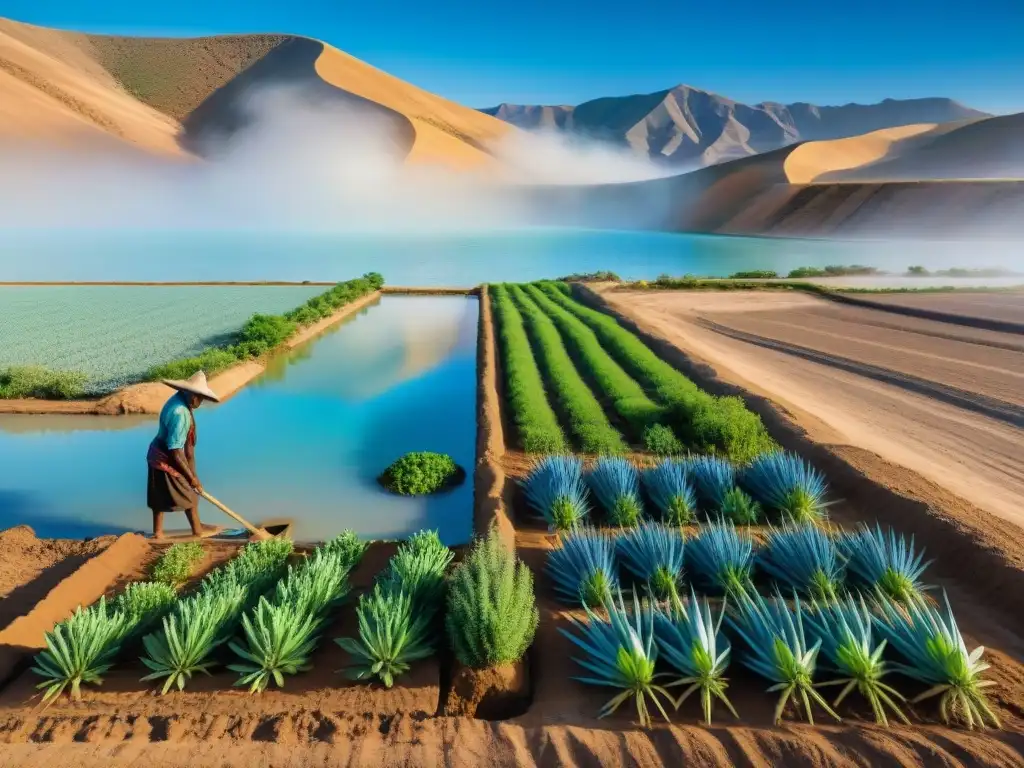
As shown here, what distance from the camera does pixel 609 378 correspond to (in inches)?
476

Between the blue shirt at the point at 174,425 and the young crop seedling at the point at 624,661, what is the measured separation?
13.3 feet

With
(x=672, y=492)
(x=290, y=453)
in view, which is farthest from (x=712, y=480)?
(x=290, y=453)

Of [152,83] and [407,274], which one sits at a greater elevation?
[152,83]

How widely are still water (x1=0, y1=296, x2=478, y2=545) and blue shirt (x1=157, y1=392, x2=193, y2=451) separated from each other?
1.59m

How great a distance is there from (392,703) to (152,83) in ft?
481

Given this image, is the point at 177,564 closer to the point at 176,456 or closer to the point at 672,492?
the point at 176,456

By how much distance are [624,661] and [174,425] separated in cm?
450

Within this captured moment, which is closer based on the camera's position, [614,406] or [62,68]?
[614,406]

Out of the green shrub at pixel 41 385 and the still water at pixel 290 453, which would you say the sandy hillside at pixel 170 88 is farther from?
the still water at pixel 290 453

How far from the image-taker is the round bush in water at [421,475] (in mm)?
8445

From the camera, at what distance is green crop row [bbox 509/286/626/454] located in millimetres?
9031

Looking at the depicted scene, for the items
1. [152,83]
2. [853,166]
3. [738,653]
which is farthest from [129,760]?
[152,83]

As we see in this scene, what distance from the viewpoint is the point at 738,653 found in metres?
4.34

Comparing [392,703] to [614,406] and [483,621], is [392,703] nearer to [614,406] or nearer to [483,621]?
[483,621]
